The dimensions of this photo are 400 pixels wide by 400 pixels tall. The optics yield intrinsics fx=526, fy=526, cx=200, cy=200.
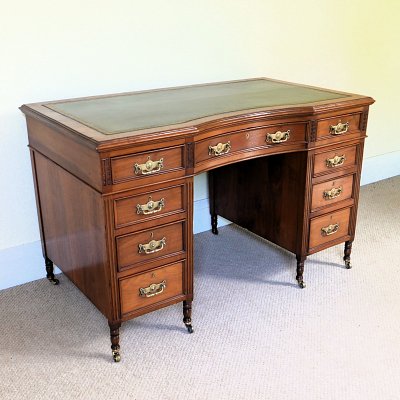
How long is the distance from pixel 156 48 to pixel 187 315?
1.16m

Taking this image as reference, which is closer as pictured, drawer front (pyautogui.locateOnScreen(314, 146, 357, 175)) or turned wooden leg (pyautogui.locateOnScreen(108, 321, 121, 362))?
turned wooden leg (pyautogui.locateOnScreen(108, 321, 121, 362))

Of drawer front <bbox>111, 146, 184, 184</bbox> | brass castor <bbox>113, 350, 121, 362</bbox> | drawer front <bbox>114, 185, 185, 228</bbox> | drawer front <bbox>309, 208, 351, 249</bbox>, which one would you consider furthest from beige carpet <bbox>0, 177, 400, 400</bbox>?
drawer front <bbox>111, 146, 184, 184</bbox>

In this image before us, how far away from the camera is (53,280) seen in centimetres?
225

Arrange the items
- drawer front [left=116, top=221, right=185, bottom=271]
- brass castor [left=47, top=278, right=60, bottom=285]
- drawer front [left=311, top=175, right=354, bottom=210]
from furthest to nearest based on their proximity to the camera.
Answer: brass castor [left=47, top=278, right=60, bottom=285] < drawer front [left=311, top=175, right=354, bottom=210] < drawer front [left=116, top=221, right=185, bottom=271]

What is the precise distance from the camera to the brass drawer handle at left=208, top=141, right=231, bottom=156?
1.78 metres

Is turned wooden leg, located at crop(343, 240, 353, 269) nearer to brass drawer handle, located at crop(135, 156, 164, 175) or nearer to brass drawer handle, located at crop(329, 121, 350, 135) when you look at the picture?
brass drawer handle, located at crop(329, 121, 350, 135)

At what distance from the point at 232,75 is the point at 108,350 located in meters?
1.45

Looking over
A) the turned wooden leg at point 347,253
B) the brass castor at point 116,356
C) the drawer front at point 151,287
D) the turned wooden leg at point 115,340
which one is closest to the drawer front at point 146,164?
the drawer front at point 151,287

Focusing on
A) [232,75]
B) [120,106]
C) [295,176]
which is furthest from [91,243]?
[232,75]

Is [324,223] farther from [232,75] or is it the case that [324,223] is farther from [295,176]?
[232,75]

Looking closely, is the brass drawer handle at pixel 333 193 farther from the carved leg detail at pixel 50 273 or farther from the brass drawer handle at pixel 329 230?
the carved leg detail at pixel 50 273

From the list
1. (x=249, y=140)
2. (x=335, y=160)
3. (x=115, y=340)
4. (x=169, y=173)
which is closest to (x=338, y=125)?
(x=335, y=160)

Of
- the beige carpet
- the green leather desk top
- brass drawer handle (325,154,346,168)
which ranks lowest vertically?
the beige carpet

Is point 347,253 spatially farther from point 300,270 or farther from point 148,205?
point 148,205
